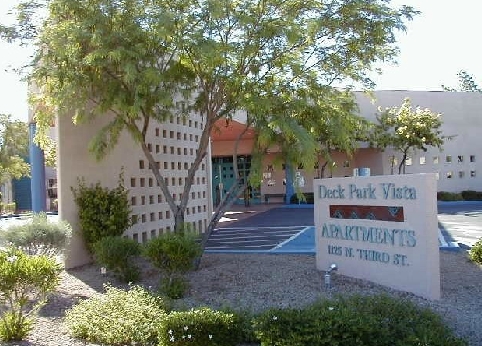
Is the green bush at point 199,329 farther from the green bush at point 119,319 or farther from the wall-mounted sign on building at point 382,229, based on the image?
the wall-mounted sign on building at point 382,229

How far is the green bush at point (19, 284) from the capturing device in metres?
5.97

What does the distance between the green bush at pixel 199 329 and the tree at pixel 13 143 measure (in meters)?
36.8

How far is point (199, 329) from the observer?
554 centimetres

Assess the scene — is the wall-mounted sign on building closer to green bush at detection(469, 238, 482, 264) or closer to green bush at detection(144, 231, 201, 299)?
green bush at detection(144, 231, 201, 299)

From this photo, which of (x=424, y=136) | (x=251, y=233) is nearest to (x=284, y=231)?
(x=251, y=233)

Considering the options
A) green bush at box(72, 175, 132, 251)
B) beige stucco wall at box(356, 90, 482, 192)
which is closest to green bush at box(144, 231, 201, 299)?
green bush at box(72, 175, 132, 251)

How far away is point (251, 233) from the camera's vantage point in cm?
1761

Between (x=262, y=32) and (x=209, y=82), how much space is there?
1.37m

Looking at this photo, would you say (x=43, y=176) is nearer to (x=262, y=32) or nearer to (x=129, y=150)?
(x=129, y=150)

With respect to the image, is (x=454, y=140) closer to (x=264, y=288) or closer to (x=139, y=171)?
(x=139, y=171)

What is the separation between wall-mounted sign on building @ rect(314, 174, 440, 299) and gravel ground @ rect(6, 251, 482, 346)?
0.77 ft

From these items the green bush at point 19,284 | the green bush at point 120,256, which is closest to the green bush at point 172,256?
the green bush at point 120,256

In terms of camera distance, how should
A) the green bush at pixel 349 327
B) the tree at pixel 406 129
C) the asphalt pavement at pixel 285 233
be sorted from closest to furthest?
the green bush at pixel 349 327
the asphalt pavement at pixel 285 233
the tree at pixel 406 129

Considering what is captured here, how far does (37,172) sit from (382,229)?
946 centimetres
